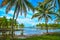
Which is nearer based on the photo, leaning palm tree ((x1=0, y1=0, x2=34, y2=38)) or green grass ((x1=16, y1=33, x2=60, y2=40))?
leaning palm tree ((x1=0, y1=0, x2=34, y2=38))

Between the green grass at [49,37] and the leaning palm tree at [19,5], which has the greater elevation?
the leaning palm tree at [19,5]

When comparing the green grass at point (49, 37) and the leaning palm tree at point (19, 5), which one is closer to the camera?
the leaning palm tree at point (19, 5)

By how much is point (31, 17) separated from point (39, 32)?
2.14ft

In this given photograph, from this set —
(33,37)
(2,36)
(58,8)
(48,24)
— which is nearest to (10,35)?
(2,36)

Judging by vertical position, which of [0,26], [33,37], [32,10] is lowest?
[33,37]

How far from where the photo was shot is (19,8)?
701cm

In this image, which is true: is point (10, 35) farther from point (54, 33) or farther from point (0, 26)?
point (54, 33)

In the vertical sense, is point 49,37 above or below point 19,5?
below

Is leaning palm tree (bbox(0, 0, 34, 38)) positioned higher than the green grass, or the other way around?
leaning palm tree (bbox(0, 0, 34, 38))

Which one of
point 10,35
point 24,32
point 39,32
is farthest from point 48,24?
point 10,35

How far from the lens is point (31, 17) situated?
6695 mm

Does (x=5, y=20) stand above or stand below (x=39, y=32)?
above

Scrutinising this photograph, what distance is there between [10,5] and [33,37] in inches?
54.7

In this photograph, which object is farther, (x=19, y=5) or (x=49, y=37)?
(x=49, y=37)
